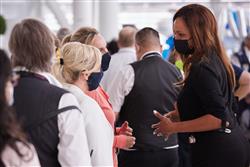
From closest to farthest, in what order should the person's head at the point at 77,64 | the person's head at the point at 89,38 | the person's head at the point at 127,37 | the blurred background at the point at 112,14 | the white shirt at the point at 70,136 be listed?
1. the white shirt at the point at 70,136
2. the person's head at the point at 77,64
3. the person's head at the point at 89,38
4. the person's head at the point at 127,37
5. the blurred background at the point at 112,14

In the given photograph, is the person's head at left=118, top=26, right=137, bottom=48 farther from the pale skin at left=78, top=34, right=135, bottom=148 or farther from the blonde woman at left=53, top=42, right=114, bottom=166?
the blonde woman at left=53, top=42, right=114, bottom=166

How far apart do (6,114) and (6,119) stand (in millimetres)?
16

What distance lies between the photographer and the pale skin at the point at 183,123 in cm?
329

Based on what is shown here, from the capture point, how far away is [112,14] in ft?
34.6

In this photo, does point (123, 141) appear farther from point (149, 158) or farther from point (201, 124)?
point (149, 158)

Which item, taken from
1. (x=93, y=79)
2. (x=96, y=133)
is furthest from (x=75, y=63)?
(x=96, y=133)

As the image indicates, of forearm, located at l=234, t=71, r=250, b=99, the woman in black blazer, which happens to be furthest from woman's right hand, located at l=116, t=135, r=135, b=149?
forearm, located at l=234, t=71, r=250, b=99

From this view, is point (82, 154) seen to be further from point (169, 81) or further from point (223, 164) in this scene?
point (169, 81)

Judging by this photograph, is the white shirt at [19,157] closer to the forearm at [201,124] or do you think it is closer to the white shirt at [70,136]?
the white shirt at [70,136]

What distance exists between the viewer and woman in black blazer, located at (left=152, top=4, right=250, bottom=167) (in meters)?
3.28

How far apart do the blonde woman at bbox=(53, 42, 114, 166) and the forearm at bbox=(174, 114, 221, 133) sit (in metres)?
0.47

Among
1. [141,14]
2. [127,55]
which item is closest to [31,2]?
[141,14]

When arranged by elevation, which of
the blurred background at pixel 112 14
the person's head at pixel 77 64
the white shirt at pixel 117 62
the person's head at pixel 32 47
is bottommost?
the blurred background at pixel 112 14

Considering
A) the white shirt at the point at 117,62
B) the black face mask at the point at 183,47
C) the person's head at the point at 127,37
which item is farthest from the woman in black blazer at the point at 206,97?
the person's head at the point at 127,37
